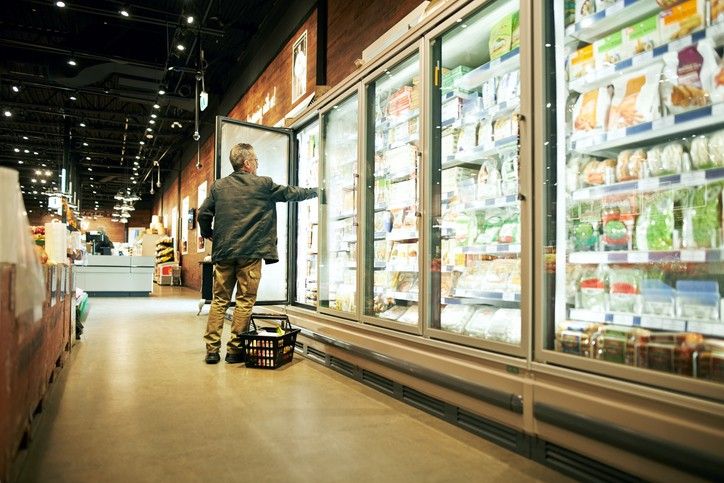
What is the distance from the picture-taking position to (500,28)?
2934 mm

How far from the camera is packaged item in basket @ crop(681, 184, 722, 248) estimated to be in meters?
1.90

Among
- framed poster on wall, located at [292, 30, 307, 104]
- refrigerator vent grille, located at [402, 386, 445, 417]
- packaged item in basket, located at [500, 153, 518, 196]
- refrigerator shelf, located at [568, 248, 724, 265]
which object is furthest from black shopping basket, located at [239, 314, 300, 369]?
framed poster on wall, located at [292, 30, 307, 104]

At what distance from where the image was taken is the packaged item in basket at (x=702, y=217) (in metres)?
1.90

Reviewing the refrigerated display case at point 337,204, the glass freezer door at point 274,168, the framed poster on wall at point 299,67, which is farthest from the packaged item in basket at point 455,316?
the framed poster on wall at point 299,67

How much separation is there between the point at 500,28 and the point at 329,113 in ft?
6.36

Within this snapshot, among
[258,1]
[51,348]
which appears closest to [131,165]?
[258,1]

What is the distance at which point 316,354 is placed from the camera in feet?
14.1

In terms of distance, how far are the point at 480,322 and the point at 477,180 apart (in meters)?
0.92

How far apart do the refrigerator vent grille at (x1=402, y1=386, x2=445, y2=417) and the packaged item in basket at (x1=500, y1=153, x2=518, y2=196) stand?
126 cm

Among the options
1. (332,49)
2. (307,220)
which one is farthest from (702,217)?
(332,49)

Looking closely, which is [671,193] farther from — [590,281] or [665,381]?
[665,381]

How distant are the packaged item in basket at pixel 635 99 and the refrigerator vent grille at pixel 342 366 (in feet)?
7.83

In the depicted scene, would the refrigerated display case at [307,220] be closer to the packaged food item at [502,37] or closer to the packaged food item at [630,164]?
the packaged food item at [502,37]

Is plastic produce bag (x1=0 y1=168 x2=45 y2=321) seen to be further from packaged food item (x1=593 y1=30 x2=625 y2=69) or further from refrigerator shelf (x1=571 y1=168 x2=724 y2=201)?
packaged food item (x1=593 y1=30 x2=625 y2=69)
